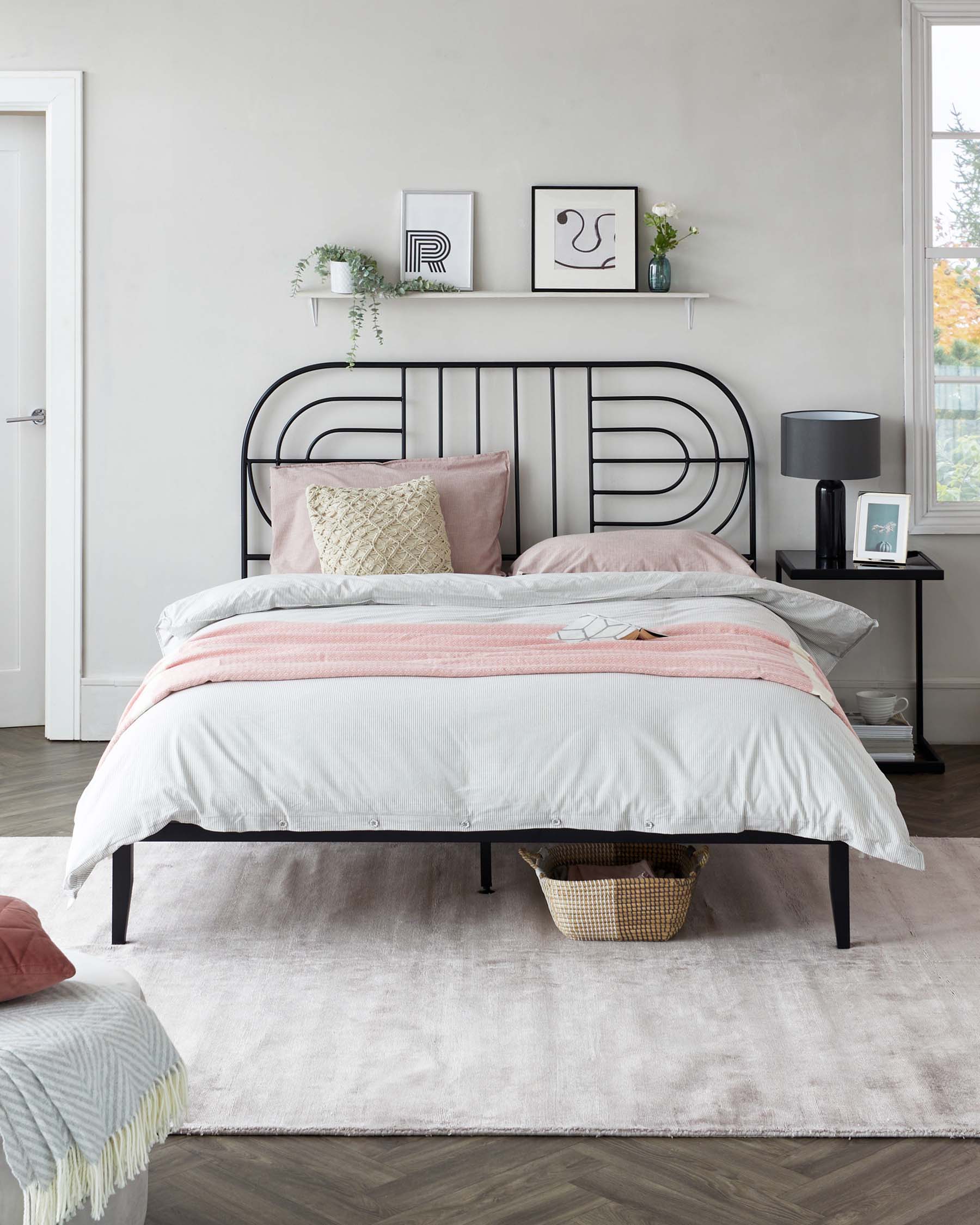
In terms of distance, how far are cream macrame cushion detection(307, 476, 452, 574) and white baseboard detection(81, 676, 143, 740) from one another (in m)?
1.04

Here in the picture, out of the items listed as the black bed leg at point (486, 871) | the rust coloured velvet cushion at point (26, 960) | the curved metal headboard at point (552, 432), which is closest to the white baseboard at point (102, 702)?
the curved metal headboard at point (552, 432)

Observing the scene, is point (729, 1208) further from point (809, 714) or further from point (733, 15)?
point (733, 15)

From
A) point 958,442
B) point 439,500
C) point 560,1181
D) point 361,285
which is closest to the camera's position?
Result: point 560,1181

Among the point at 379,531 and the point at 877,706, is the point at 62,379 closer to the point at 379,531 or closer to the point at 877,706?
the point at 379,531

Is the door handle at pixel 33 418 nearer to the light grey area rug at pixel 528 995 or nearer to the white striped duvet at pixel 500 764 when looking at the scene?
the light grey area rug at pixel 528 995

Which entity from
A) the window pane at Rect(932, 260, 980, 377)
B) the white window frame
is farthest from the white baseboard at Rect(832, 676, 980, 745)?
the window pane at Rect(932, 260, 980, 377)

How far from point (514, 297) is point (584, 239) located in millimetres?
330

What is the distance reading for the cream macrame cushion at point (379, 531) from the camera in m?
4.06

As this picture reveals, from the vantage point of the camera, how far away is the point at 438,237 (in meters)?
4.59

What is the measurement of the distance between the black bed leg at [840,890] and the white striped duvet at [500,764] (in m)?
0.09

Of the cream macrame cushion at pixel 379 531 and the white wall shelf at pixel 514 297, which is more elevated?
the white wall shelf at pixel 514 297

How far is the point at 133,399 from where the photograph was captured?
466cm

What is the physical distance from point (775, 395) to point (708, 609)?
1.45 m

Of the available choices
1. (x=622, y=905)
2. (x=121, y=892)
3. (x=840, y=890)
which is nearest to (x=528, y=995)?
(x=622, y=905)
